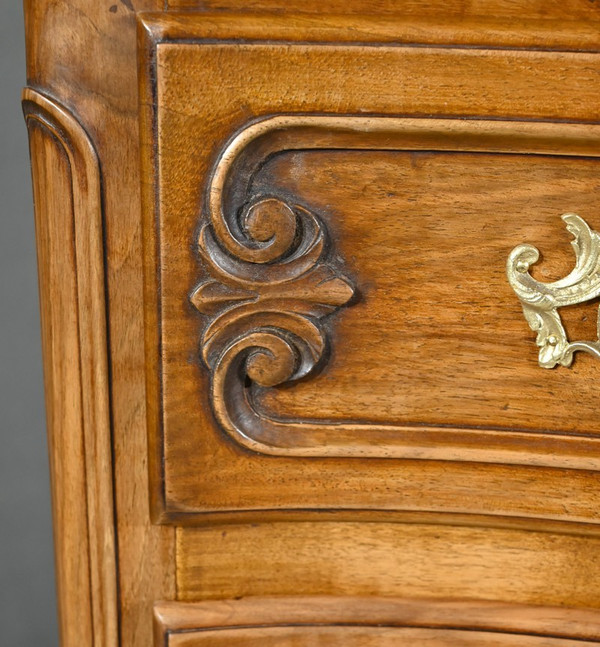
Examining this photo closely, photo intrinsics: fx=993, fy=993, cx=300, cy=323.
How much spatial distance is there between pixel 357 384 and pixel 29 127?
181mm

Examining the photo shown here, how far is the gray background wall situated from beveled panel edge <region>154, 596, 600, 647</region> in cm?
59

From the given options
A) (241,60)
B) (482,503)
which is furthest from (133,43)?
(482,503)

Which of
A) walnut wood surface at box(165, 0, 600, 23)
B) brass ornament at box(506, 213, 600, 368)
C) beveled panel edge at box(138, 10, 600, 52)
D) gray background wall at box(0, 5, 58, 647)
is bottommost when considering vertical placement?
gray background wall at box(0, 5, 58, 647)

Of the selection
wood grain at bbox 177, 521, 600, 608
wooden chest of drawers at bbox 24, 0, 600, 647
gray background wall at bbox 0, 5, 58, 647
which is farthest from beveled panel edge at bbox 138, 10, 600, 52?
gray background wall at bbox 0, 5, 58, 647

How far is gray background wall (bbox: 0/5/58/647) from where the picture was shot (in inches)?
38.4

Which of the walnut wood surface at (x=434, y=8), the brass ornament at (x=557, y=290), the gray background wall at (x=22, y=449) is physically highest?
the walnut wood surface at (x=434, y=8)

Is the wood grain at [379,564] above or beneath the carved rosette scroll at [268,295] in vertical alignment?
beneath

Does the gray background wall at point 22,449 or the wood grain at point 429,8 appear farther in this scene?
the gray background wall at point 22,449

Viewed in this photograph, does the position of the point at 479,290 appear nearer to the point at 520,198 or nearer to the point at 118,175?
the point at 520,198

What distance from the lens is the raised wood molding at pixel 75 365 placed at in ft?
1.37

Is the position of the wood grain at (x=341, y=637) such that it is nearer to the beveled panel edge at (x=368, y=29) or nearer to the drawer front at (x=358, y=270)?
the drawer front at (x=358, y=270)

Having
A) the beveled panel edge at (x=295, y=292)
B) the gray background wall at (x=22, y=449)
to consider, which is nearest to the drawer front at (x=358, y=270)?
the beveled panel edge at (x=295, y=292)

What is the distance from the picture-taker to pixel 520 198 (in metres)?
0.41

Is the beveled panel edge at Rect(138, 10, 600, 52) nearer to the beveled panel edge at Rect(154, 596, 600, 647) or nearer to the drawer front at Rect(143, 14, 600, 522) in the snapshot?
the drawer front at Rect(143, 14, 600, 522)
